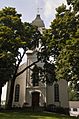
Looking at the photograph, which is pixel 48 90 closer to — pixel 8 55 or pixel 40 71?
pixel 40 71

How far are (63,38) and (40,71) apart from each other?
372 inches

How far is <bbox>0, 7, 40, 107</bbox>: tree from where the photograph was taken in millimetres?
25781

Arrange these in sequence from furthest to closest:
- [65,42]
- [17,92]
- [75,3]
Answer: [17,92] < [65,42] < [75,3]

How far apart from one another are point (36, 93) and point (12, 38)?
38.2 feet

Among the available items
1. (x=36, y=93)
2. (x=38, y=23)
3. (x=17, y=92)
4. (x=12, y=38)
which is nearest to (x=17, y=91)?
(x=17, y=92)

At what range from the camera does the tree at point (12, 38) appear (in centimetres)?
2578

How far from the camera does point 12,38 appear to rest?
2705 centimetres

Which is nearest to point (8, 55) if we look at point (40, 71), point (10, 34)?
point (10, 34)

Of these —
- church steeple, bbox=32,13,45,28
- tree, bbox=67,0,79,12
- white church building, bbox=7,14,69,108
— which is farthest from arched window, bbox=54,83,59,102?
tree, bbox=67,0,79,12

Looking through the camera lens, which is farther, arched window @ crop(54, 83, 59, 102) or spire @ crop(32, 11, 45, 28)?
spire @ crop(32, 11, 45, 28)

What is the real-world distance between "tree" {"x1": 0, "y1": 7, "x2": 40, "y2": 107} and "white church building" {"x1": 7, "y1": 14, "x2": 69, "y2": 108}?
5758mm

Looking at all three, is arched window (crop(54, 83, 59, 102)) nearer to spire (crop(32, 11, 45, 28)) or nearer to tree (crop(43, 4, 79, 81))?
tree (crop(43, 4, 79, 81))

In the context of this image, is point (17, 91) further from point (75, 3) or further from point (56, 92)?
point (75, 3)

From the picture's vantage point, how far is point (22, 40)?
28609mm
